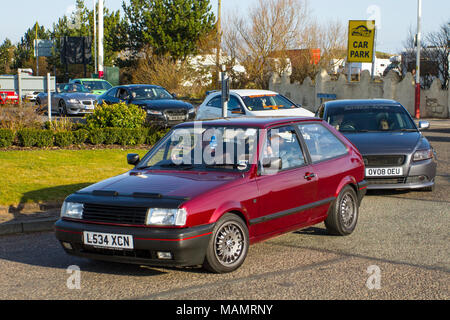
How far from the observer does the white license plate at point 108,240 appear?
5922mm

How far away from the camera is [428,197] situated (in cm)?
1066

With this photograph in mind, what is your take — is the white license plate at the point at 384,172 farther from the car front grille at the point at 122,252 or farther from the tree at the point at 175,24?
the tree at the point at 175,24

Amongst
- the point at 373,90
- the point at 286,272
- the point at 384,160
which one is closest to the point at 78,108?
the point at 373,90

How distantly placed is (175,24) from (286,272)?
52.3 metres

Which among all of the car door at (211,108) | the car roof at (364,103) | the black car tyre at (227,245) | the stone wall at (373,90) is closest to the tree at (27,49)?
the stone wall at (373,90)

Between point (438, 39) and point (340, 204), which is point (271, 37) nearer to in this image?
point (438, 39)

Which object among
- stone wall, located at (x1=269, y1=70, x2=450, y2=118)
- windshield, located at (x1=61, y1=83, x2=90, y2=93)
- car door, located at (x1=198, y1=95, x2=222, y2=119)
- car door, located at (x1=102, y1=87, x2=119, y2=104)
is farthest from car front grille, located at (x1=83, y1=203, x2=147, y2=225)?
stone wall, located at (x1=269, y1=70, x2=450, y2=118)

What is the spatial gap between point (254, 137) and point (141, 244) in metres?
1.88

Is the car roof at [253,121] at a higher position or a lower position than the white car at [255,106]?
higher

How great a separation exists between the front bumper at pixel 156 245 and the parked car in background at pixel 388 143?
5080 mm

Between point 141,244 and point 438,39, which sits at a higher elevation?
point 438,39

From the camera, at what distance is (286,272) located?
6293 mm

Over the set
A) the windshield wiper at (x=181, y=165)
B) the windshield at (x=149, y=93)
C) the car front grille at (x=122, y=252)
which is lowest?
the car front grille at (x=122, y=252)
